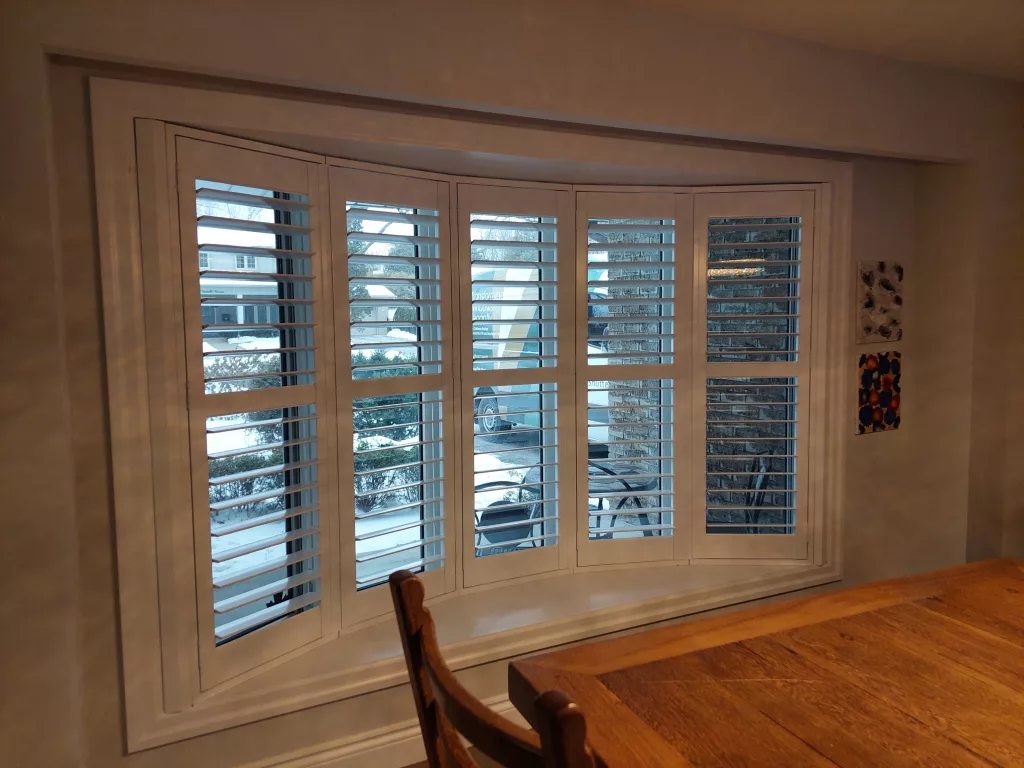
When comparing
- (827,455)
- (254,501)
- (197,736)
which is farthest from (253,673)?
(827,455)

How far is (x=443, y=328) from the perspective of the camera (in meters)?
2.48

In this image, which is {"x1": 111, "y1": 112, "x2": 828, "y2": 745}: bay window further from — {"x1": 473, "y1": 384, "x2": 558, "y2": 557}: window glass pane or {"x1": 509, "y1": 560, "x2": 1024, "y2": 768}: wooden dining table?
{"x1": 509, "y1": 560, "x2": 1024, "y2": 768}: wooden dining table

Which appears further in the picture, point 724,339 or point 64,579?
point 724,339

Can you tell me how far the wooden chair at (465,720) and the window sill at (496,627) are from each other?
1063 millimetres

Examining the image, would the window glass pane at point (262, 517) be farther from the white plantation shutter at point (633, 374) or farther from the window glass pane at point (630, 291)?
the window glass pane at point (630, 291)

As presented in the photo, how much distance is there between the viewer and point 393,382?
2.36 metres

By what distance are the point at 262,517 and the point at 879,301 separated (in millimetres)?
2554

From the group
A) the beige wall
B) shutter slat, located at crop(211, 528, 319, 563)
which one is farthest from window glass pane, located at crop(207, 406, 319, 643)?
the beige wall

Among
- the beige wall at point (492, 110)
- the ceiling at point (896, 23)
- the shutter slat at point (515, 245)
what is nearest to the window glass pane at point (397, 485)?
the beige wall at point (492, 110)

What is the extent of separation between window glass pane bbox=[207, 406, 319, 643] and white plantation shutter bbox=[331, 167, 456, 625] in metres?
0.13

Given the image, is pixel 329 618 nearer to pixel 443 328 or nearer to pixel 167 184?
pixel 443 328

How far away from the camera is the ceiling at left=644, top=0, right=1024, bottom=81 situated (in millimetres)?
2135

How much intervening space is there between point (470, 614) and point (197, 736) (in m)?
0.90

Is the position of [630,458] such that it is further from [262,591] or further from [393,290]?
[262,591]
